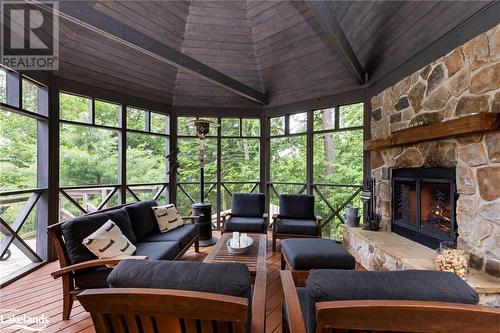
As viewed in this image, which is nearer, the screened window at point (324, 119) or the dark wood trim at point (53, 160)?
the dark wood trim at point (53, 160)

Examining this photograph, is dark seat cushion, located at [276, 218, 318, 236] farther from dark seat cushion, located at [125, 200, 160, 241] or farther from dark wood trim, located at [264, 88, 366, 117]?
dark wood trim, located at [264, 88, 366, 117]

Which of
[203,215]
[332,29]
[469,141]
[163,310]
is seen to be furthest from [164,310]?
[203,215]

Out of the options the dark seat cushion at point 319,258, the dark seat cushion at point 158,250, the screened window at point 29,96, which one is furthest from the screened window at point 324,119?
the screened window at point 29,96

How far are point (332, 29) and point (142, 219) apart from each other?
3382mm

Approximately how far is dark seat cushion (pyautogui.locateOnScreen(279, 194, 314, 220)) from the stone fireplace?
803 millimetres

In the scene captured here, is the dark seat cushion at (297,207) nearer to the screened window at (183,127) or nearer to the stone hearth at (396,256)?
the stone hearth at (396,256)

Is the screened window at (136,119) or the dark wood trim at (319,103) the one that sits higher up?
the dark wood trim at (319,103)

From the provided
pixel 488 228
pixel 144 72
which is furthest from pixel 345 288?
pixel 144 72

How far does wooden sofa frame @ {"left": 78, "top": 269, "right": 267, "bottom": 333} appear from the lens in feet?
3.19

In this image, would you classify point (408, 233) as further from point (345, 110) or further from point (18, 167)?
point (18, 167)

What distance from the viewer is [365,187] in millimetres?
3916

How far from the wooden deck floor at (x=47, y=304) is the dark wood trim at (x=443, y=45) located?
122 inches

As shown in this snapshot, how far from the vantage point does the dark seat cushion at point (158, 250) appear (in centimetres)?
254

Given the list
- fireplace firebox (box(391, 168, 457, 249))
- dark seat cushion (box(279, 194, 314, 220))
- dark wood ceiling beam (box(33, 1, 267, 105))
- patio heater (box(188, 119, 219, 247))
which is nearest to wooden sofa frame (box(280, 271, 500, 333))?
fireplace firebox (box(391, 168, 457, 249))
